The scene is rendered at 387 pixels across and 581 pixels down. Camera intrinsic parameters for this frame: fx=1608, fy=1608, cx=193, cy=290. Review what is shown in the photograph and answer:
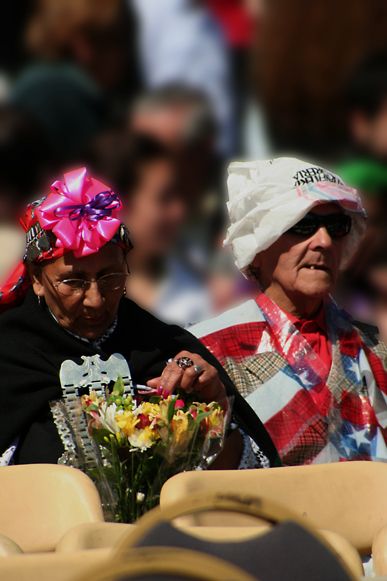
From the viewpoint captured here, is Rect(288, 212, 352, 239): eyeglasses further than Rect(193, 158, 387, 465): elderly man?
Yes

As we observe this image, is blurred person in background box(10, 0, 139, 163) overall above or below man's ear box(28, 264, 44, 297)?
below

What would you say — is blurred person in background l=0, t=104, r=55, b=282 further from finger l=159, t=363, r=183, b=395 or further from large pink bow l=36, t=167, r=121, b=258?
finger l=159, t=363, r=183, b=395

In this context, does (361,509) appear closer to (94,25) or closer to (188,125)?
(188,125)

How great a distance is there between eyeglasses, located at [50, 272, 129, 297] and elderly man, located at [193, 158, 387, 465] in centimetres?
70

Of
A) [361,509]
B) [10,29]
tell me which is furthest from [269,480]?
[10,29]

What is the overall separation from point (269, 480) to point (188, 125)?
Answer: 11.8ft

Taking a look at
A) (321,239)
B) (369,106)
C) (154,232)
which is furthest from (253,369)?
(369,106)

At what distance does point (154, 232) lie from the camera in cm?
788

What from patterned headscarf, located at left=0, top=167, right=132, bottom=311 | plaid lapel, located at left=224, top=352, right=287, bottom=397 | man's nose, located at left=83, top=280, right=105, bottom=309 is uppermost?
patterned headscarf, located at left=0, top=167, right=132, bottom=311

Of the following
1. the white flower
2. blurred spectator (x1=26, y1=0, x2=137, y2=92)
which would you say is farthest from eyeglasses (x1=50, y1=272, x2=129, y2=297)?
Result: blurred spectator (x1=26, y1=0, x2=137, y2=92)

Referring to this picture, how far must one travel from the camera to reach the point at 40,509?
4.87 m

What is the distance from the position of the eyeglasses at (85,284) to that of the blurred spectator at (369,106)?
9.87ft

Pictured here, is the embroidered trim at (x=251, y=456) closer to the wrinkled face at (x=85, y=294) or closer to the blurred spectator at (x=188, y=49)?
the wrinkled face at (x=85, y=294)

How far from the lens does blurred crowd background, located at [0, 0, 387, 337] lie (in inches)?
311
